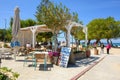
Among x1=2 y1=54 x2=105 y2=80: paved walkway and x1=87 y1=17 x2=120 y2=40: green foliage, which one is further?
x1=87 y1=17 x2=120 y2=40: green foliage

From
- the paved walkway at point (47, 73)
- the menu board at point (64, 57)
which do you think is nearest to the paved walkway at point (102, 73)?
the paved walkway at point (47, 73)

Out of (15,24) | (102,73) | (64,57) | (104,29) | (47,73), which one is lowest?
(102,73)

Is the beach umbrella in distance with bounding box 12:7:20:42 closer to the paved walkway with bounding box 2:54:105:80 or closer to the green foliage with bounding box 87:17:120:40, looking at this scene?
the paved walkway with bounding box 2:54:105:80

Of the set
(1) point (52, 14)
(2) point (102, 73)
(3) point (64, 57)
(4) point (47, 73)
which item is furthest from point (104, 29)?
(4) point (47, 73)

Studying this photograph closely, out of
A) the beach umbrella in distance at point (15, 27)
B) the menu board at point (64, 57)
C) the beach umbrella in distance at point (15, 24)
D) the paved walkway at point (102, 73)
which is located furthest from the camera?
the beach umbrella in distance at point (15, 24)

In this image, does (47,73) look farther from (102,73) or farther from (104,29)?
(104,29)

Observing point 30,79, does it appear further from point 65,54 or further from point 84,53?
point 84,53

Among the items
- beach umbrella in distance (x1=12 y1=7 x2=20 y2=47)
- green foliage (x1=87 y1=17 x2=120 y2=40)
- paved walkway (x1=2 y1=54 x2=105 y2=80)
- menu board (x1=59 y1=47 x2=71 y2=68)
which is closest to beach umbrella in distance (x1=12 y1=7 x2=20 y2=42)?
beach umbrella in distance (x1=12 y1=7 x2=20 y2=47)

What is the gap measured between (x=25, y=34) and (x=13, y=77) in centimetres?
2646

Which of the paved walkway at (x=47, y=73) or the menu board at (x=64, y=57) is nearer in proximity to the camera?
the paved walkway at (x=47, y=73)

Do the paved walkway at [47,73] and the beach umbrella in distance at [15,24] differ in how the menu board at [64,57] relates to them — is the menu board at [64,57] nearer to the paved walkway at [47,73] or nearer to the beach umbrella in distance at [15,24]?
the paved walkway at [47,73]

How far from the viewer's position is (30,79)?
33.0 feet

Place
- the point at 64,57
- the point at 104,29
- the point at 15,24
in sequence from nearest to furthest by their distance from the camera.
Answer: the point at 64,57, the point at 15,24, the point at 104,29

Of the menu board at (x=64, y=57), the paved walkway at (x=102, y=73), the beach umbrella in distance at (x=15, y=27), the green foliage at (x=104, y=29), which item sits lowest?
the paved walkway at (x=102, y=73)
